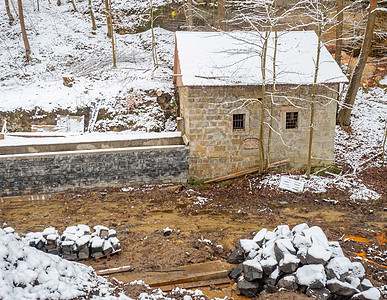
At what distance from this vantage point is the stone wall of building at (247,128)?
38.4 ft

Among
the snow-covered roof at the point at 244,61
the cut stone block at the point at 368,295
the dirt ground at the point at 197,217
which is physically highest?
the snow-covered roof at the point at 244,61

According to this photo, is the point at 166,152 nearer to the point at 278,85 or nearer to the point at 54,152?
the point at 54,152

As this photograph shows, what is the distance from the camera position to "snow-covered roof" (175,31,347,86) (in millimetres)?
11477

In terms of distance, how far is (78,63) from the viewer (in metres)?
21.0

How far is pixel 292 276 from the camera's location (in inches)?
231

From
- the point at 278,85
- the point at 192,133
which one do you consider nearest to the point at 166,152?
the point at 192,133

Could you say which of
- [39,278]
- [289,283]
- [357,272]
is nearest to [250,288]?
[289,283]

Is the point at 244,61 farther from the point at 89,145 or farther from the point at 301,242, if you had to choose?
the point at 301,242

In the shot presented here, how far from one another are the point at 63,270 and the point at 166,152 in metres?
6.97

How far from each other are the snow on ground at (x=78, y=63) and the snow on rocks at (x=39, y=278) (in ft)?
40.0

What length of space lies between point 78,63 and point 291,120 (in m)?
15.9

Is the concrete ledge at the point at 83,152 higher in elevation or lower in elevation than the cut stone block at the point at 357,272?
higher

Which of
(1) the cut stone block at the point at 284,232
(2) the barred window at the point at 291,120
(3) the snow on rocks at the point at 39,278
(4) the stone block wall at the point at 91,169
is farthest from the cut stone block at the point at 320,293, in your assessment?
(2) the barred window at the point at 291,120

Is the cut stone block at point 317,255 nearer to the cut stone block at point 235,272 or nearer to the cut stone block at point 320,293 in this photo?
the cut stone block at point 320,293
